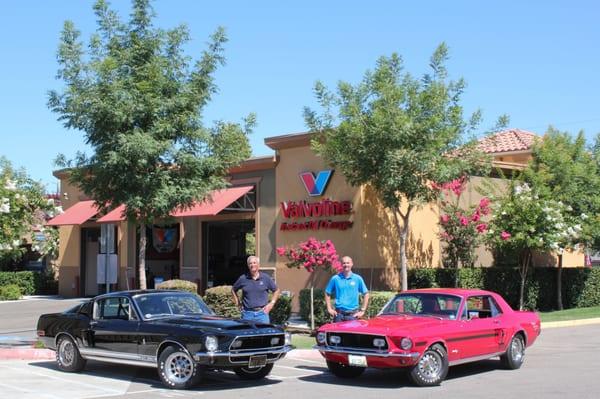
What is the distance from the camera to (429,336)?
1062 cm

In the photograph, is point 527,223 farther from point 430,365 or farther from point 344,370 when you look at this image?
point 430,365

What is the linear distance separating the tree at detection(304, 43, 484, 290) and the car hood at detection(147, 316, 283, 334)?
24.9 ft

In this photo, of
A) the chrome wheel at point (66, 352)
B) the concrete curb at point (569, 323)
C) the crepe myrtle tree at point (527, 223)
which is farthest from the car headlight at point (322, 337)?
the crepe myrtle tree at point (527, 223)

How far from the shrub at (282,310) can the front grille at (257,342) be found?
6.85 meters

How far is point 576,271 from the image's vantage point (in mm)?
26594

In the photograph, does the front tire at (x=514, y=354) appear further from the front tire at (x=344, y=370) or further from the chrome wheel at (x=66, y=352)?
the chrome wheel at (x=66, y=352)

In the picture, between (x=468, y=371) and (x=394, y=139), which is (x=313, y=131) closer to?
(x=394, y=139)

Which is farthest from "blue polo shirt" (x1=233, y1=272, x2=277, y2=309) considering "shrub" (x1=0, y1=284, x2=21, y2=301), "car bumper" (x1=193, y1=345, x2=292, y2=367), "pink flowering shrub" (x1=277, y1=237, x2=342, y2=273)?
"shrub" (x1=0, y1=284, x2=21, y2=301)

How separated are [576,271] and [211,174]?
15.8m

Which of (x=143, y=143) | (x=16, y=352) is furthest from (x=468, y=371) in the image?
(x=16, y=352)

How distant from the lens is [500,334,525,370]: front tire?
486 inches

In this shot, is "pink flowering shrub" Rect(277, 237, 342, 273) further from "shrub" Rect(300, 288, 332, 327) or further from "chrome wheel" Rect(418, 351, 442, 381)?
"chrome wheel" Rect(418, 351, 442, 381)

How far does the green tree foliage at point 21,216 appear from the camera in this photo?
95.2 feet

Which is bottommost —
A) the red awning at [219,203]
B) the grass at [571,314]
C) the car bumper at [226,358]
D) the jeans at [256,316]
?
the grass at [571,314]
